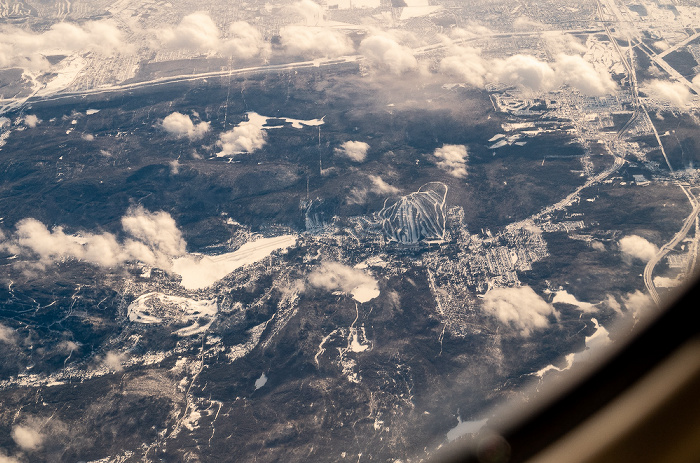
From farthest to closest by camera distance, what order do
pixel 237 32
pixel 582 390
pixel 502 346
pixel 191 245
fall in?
pixel 237 32, pixel 191 245, pixel 502 346, pixel 582 390

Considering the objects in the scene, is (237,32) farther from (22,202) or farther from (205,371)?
(205,371)

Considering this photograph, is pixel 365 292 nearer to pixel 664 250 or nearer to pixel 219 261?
pixel 219 261

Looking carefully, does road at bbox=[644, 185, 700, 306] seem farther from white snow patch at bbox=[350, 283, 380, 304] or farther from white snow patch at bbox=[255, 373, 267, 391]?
white snow patch at bbox=[255, 373, 267, 391]

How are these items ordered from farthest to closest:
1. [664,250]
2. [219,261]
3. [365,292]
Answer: [219,261], [365,292], [664,250]

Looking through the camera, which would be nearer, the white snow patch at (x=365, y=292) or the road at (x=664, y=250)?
the road at (x=664, y=250)

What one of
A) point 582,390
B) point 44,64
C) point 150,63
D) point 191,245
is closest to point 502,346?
point 191,245

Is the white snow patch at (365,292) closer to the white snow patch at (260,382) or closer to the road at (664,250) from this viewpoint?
the white snow patch at (260,382)

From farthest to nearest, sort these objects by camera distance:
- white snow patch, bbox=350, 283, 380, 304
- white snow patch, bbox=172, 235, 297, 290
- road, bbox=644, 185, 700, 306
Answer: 1. white snow patch, bbox=172, 235, 297, 290
2. white snow patch, bbox=350, 283, 380, 304
3. road, bbox=644, 185, 700, 306

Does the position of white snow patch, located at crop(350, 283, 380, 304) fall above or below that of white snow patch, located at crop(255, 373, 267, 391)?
above

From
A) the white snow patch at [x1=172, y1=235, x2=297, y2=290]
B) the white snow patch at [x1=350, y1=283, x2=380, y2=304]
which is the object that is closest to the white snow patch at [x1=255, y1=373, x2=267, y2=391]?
the white snow patch at [x1=350, y1=283, x2=380, y2=304]

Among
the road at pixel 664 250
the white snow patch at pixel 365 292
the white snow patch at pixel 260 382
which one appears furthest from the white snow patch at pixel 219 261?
the road at pixel 664 250

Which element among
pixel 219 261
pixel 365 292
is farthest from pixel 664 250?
pixel 219 261
